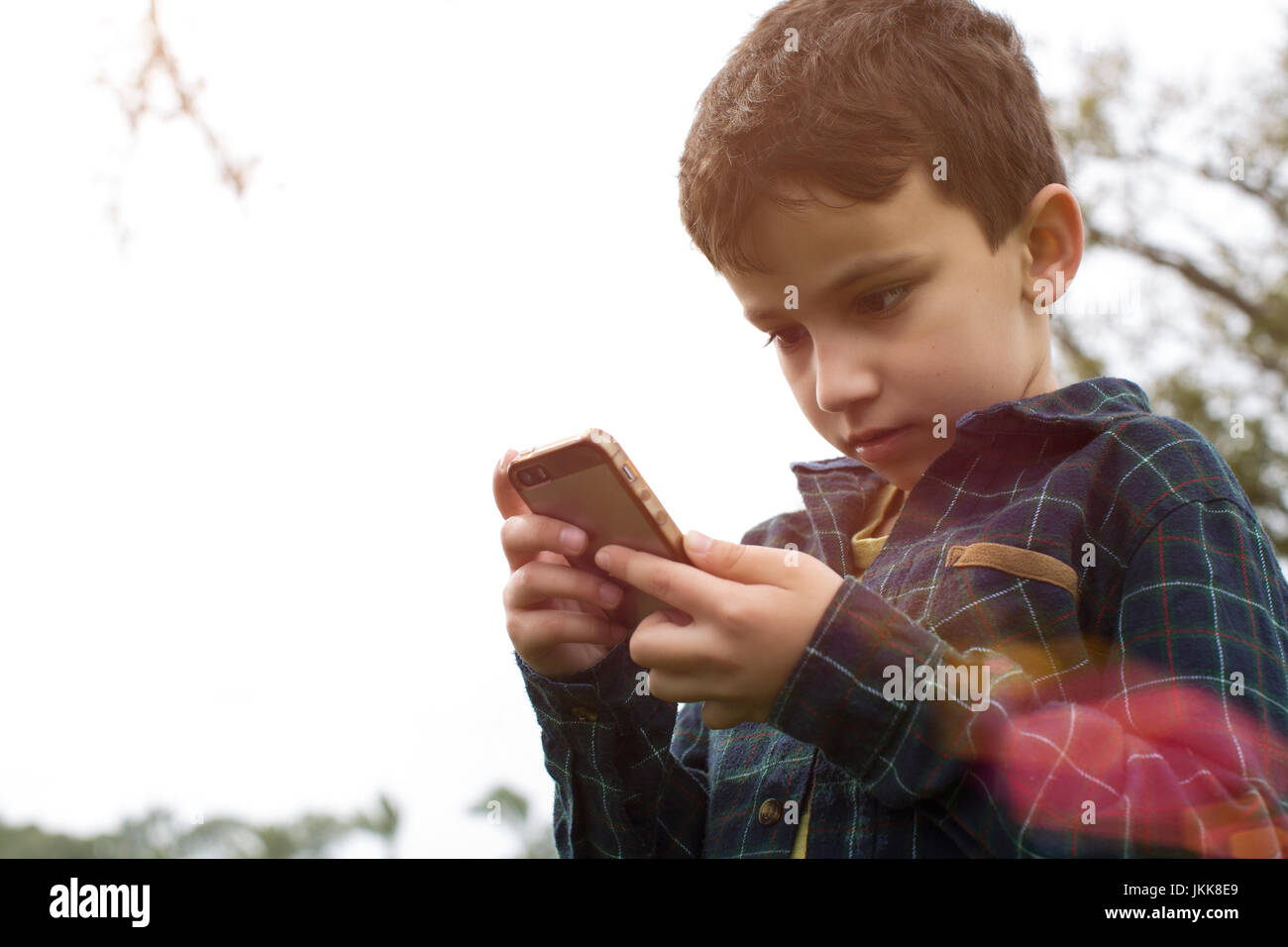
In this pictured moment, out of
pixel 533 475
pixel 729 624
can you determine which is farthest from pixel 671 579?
pixel 533 475

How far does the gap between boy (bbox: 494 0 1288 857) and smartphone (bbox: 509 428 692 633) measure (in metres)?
0.04

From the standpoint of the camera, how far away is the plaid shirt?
111cm

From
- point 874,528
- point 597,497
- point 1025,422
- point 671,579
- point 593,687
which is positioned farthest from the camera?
point 874,528

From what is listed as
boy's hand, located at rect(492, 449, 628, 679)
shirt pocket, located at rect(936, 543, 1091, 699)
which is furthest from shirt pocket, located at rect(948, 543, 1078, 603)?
boy's hand, located at rect(492, 449, 628, 679)

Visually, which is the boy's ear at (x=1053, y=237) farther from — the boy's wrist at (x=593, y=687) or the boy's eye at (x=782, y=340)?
the boy's wrist at (x=593, y=687)

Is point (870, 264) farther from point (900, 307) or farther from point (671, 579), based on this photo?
point (671, 579)

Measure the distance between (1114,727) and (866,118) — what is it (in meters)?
0.90

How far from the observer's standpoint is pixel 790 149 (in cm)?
152

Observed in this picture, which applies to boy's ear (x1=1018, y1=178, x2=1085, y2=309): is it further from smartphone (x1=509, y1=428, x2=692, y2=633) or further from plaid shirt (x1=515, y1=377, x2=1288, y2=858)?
smartphone (x1=509, y1=428, x2=692, y2=633)

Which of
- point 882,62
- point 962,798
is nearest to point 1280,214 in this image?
point 882,62
